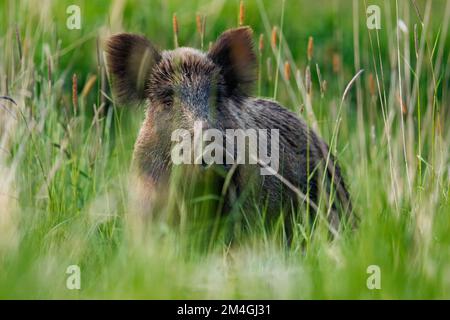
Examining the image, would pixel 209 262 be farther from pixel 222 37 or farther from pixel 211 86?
pixel 222 37

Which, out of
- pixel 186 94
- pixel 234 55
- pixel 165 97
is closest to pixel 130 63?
pixel 165 97

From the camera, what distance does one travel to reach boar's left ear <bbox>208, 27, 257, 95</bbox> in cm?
541

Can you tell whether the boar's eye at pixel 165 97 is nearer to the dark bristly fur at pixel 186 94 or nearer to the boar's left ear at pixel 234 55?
the dark bristly fur at pixel 186 94

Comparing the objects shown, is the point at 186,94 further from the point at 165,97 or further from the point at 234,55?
the point at 234,55

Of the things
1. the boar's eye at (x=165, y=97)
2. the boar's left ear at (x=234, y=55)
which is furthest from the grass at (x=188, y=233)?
the boar's eye at (x=165, y=97)

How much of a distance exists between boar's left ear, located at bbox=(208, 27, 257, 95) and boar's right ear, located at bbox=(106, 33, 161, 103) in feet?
1.22

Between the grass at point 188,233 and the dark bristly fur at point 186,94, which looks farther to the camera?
the dark bristly fur at point 186,94

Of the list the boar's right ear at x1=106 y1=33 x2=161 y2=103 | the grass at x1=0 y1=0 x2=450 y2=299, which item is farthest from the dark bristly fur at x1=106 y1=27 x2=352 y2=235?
the grass at x1=0 y1=0 x2=450 y2=299

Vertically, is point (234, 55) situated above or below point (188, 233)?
above

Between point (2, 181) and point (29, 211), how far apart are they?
14.0 inches

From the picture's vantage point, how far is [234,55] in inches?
213

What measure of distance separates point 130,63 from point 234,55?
635 millimetres

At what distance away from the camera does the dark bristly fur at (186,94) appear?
5133mm

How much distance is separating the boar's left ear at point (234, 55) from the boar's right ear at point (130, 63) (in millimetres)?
371
